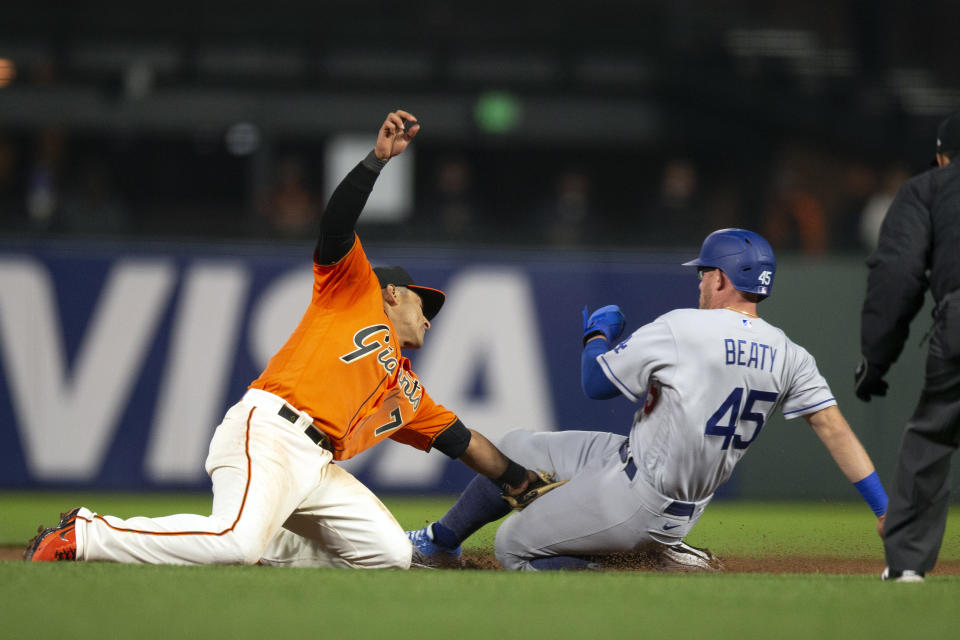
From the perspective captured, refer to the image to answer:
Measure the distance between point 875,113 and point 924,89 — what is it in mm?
1454

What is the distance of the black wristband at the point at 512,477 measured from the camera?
4.80 meters

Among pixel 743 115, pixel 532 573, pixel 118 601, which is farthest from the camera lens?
pixel 743 115

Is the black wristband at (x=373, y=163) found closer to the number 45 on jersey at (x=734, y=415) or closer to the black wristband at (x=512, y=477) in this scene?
the black wristband at (x=512, y=477)

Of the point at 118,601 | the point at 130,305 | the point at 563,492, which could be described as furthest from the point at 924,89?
the point at 118,601

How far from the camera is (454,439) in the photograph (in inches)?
196

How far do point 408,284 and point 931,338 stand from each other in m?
2.18

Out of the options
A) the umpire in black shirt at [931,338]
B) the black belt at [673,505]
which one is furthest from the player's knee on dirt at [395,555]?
the umpire in black shirt at [931,338]

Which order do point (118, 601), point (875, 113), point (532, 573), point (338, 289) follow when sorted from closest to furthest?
point (118, 601) < point (532, 573) < point (338, 289) < point (875, 113)

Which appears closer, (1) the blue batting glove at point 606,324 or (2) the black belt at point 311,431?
(2) the black belt at point 311,431

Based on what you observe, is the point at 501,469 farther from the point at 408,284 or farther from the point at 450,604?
the point at 450,604

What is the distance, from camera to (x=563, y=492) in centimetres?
462

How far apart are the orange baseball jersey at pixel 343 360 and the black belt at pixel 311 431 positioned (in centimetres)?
3

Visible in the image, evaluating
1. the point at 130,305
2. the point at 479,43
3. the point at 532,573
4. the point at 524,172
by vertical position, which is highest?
the point at 479,43

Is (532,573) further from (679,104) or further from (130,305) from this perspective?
(679,104)
